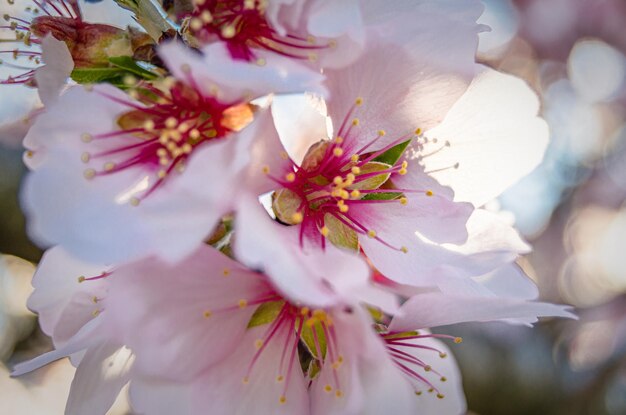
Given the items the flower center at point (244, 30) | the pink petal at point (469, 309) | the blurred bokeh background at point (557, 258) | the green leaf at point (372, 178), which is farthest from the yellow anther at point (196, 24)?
the blurred bokeh background at point (557, 258)

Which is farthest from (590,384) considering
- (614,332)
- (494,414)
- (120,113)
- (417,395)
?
(120,113)

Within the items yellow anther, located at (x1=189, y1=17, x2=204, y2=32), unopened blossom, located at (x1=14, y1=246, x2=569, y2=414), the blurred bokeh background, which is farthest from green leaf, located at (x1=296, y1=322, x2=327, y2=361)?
the blurred bokeh background

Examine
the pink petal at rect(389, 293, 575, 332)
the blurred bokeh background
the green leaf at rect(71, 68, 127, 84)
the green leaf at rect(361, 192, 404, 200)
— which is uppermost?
the green leaf at rect(71, 68, 127, 84)

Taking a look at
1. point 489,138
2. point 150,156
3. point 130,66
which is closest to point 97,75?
point 130,66

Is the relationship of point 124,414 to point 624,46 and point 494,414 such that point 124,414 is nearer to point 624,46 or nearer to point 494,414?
point 494,414

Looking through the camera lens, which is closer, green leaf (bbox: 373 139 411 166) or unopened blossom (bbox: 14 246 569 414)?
unopened blossom (bbox: 14 246 569 414)

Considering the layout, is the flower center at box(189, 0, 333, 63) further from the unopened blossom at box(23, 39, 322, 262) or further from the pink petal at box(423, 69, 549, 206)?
the pink petal at box(423, 69, 549, 206)

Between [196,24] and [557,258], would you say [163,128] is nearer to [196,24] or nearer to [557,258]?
[196,24]

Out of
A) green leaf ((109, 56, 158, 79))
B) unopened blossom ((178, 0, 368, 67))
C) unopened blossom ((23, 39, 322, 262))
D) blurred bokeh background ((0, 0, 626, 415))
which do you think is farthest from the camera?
blurred bokeh background ((0, 0, 626, 415))

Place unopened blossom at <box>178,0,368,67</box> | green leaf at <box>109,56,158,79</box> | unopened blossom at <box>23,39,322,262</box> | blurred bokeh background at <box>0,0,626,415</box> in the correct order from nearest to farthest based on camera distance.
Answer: unopened blossom at <box>23,39,322,262</box>, unopened blossom at <box>178,0,368,67</box>, green leaf at <box>109,56,158,79</box>, blurred bokeh background at <box>0,0,626,415</box>
